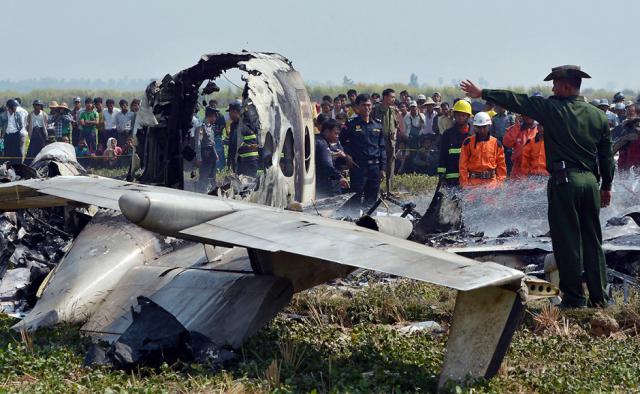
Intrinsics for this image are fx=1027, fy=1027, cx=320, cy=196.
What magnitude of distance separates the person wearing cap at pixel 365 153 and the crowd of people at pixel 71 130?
29.6 feet

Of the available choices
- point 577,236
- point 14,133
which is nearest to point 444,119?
point 14,133

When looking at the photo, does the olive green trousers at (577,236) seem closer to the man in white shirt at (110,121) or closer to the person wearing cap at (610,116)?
the person wearing cap at (610,116)

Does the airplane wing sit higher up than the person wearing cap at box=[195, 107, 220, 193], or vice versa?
the airplane wing

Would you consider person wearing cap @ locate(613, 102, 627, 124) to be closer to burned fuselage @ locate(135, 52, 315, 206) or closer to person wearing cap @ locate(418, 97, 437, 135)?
person wearing cap @ locate(418, 97, 437, 135)

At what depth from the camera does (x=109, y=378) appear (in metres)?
7.38

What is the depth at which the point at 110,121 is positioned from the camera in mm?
27391

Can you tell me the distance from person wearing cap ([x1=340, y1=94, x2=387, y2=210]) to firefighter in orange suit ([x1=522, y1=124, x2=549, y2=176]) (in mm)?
2843

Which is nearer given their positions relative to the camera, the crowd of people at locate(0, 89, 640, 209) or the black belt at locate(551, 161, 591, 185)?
the black belt at locate(551, 161, 591, 185)

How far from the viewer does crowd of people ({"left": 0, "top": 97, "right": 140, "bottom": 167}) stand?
26.4m

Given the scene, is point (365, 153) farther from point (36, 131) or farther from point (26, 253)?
point (36, 131)

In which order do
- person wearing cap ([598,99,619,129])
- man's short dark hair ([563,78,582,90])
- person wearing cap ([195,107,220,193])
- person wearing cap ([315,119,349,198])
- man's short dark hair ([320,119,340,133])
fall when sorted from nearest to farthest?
man's short dark hair ([563,78,582,90]) < person wearing cap ([315,119,349,198]) < man's short dark hair ([320,119,340,133]) < person wearing cap ([598,99,619,129]) < person wearing cap ([195,107,220,193])

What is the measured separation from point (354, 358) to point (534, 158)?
8.88 meters

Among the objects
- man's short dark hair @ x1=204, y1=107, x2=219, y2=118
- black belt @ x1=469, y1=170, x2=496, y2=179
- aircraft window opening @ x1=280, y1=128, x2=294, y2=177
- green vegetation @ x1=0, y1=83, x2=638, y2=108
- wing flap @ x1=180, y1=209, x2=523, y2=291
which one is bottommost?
green vegetation @ x1=0, y1=83, x2=638, y2=108

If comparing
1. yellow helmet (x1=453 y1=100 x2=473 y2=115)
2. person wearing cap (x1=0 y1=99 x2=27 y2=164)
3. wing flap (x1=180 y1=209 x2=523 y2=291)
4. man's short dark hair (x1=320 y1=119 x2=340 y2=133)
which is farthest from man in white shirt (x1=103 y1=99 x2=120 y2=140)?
wing flap (x1=180 y1=209 x2=523 y2=291)
